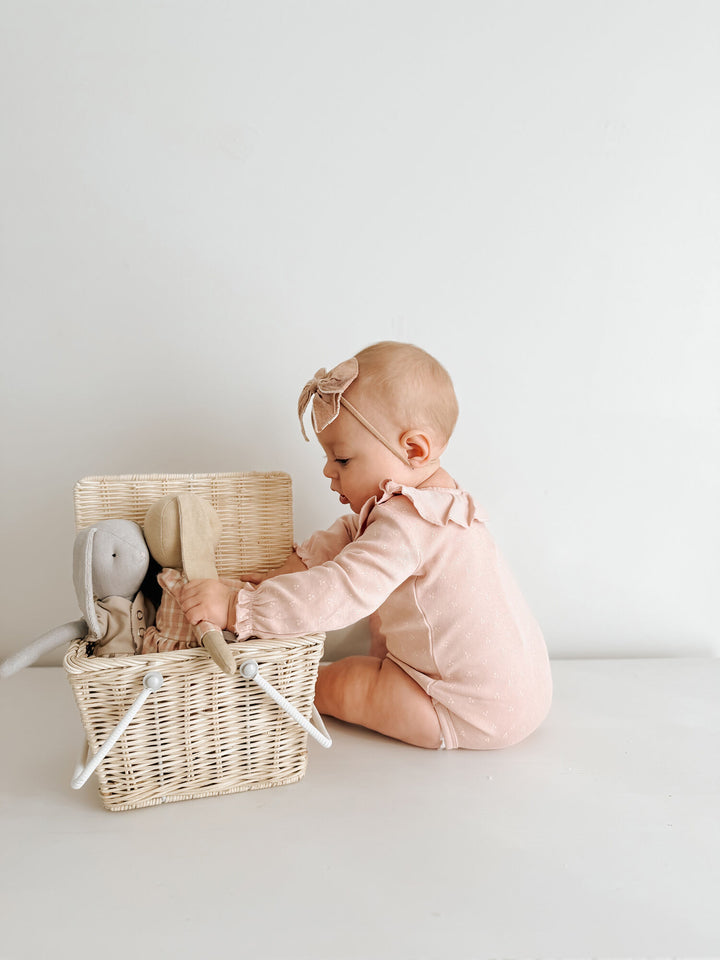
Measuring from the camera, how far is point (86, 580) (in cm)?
105

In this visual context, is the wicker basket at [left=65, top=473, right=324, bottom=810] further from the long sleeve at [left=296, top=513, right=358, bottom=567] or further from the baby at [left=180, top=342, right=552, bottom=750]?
the long sleeve at [left=296, top=513, right=358, bottom=567]

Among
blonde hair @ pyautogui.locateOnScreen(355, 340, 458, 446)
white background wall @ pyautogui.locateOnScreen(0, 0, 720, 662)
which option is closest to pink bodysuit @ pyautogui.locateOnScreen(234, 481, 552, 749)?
blonde hair @ pyautogui.locateOnScreen(355, 340, 458, 446)

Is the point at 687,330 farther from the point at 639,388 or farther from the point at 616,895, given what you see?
the point at 616,895

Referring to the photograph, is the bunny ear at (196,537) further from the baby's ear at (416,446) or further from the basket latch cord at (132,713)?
the baby's ear at (416,446)

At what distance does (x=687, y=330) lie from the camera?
4.99 ft

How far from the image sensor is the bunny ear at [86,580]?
104cm

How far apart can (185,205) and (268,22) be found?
36cm

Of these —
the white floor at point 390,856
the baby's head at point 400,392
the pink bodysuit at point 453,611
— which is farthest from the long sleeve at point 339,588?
the white floor at point 390,856

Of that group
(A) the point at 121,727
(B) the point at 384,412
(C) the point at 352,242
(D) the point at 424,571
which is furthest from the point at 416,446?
(A) the point at 121,727

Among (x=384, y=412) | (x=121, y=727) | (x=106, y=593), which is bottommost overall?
(x=121, y=727)

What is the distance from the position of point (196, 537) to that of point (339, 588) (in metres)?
0.22

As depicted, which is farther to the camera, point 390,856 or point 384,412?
point 384,412

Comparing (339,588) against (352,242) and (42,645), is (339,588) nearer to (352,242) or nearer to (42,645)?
(42,645)

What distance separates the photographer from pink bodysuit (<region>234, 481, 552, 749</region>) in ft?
3.69
